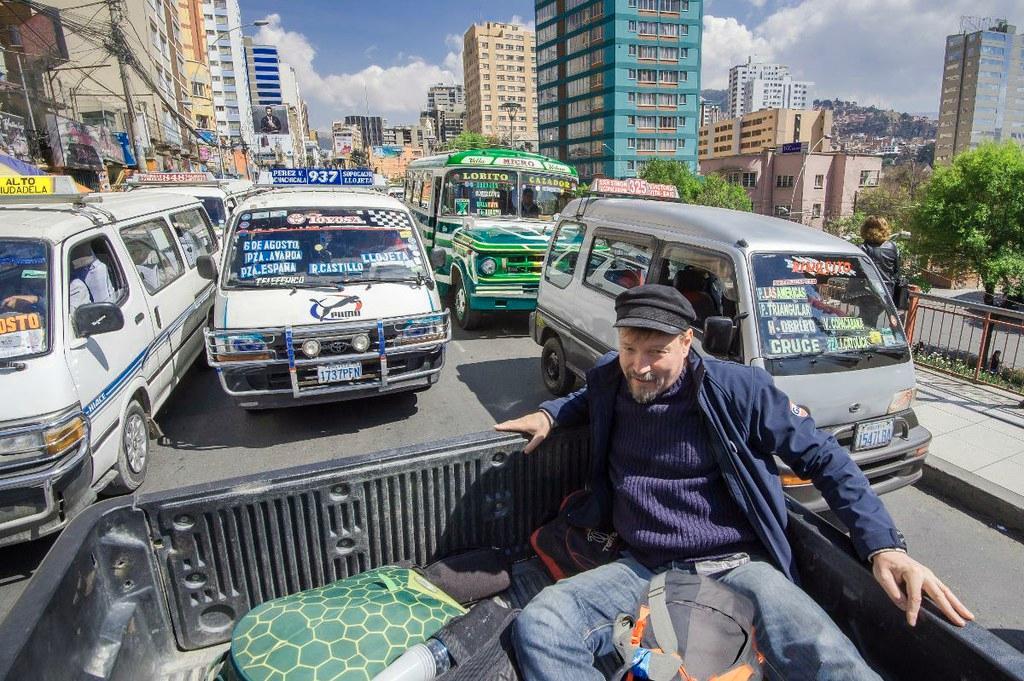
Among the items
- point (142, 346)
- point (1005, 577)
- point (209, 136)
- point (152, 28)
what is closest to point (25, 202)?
point (142, 346)

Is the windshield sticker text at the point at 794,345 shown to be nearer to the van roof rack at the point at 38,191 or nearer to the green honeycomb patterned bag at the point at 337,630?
the green honeycomb patterned bag at the point at 337,630

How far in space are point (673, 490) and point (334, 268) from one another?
4542mm

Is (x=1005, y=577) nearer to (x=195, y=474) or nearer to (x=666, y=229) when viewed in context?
(x=666, y=229)

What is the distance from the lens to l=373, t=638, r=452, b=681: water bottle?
5.67 feet

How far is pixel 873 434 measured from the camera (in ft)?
12.4

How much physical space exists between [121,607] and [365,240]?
15.3 feet

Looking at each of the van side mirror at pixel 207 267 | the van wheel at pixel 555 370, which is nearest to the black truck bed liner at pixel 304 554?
the van wheel at pixel 555 370

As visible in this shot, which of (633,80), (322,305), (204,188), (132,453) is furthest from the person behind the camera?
(633,80)

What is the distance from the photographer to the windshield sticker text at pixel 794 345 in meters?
3.74

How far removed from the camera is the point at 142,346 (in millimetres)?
4852

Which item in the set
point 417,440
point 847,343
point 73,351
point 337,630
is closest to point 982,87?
point 847,343

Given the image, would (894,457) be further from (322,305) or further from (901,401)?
(322,305)

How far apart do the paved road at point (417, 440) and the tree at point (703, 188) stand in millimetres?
41033

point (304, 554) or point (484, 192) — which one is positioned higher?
point (484, 192)
